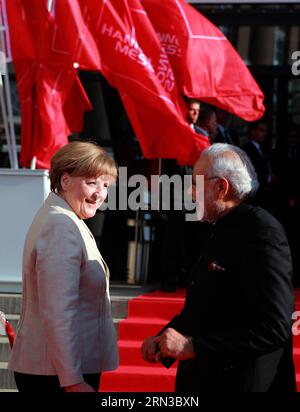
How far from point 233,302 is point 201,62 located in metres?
5.59

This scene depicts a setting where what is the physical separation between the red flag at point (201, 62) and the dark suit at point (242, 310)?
5.30 m

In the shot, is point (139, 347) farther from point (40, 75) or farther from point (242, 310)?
point (242, 310)

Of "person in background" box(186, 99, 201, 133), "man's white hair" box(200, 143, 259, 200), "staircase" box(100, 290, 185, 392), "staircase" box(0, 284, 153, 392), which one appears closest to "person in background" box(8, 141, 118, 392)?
"man's white hair" box(200, 143, 259, 200)

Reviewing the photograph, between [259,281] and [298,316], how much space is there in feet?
14.4

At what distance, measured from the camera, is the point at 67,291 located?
369cm

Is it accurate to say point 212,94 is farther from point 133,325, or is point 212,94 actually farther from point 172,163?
point 133,325

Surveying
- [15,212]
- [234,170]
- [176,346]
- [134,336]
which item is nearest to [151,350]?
[176,346]

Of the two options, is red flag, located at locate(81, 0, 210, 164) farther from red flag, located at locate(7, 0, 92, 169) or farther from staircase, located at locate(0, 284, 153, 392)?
staircase, located at locate(0, 284, 153, 392)

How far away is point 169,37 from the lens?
8.89m

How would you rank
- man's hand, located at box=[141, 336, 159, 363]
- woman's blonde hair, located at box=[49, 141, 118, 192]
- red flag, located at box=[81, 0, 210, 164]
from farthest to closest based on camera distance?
red flag, located at box=[81, 0, 210, 164]
woman's blonde hair, located at box=[49, 141, 118, 192]
man's hand, located at box=[141, 336, 159, 363]

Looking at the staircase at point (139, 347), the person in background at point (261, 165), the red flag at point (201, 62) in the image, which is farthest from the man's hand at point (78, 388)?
the person in background at point (261, 165)

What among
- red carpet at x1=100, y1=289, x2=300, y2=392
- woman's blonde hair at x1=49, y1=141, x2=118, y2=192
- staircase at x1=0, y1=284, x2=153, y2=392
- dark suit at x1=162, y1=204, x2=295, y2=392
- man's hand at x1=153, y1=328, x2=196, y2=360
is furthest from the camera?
staircase at x1=0, y1=284, x2=153, y2=392

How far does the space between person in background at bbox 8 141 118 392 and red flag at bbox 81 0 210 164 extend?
448cm

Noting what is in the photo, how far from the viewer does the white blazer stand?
3682mm
